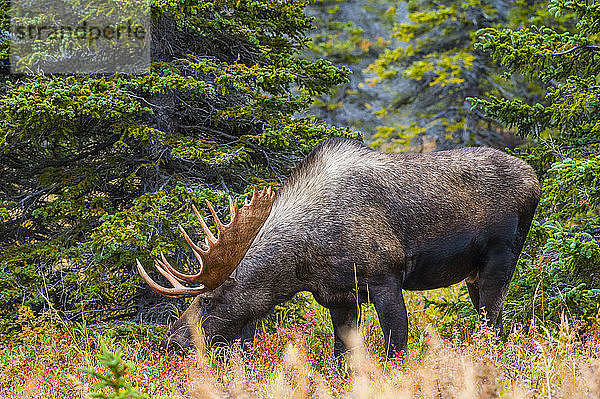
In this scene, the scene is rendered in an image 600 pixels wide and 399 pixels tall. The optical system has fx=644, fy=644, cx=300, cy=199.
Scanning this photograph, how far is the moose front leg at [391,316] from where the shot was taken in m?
5.32

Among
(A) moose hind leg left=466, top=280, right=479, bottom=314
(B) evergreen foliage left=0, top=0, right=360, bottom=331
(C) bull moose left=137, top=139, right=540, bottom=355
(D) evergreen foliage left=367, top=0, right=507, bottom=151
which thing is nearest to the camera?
(C) bull moose left=137, top=139, right=540, bottom=355

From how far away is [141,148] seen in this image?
754cm

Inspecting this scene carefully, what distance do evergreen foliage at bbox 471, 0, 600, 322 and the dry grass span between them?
0.73 m

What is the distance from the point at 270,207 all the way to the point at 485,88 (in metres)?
12.7

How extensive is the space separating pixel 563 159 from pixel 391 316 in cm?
267

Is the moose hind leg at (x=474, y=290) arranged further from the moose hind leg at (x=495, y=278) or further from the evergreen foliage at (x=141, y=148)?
the evergreen foliage at (x=141, y=148)

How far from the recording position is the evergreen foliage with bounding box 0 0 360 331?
6539 millimetres

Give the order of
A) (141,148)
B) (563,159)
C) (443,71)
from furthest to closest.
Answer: (443,71), (141,148), (563,159)

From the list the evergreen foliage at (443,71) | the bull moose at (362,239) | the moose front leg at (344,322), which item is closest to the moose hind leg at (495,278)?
the bull moose at (362,239)

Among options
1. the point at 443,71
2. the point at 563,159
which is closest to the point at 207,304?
the point at 563,159

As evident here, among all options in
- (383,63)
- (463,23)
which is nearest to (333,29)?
(383,63)

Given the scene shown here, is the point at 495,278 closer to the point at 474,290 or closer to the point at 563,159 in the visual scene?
the point at 474,290

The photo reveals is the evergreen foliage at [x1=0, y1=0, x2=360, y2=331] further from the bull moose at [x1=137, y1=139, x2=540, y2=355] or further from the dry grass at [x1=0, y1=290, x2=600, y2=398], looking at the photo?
the bull moose at [x1=137, y1=139, x2=540, y2=355]

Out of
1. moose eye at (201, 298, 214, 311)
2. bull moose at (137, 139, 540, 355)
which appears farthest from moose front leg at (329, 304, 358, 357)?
moose eye at (201, 298, 214, 311)
